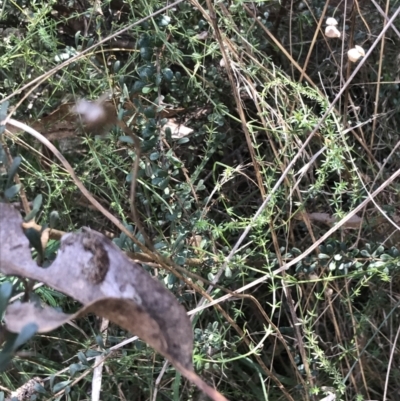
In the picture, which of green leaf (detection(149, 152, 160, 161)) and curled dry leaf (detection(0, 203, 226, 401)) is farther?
green leaf (detection(149, 152, 160, 161))

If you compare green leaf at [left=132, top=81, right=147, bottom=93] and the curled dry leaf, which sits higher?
the curled dry leaf

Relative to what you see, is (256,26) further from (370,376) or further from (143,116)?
(370,376)

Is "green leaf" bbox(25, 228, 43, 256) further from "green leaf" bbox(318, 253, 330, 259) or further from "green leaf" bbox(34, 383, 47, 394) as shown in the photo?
"green leaf" bbox(318, 253, 330, 259)

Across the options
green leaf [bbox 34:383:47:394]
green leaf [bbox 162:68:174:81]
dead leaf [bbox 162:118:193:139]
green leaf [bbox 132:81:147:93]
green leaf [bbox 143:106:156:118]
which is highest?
green leaf [bbox 162:68:174:81]

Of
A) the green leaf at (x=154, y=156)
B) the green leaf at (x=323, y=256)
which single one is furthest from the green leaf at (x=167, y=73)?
the green leaf at (x=323, y=256)

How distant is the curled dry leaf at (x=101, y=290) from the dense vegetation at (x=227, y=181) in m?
0.24

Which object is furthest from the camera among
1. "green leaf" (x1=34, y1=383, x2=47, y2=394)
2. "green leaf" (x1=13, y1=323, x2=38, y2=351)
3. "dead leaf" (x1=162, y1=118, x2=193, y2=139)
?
"dead leaf" (x1=162, y1=118, x2=193, y2=139)

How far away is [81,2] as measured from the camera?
939 mm

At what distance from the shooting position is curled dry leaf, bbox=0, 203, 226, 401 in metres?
0.41

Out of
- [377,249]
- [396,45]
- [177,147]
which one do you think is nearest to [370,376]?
[377,249]

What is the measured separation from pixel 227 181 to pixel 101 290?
1.41ft

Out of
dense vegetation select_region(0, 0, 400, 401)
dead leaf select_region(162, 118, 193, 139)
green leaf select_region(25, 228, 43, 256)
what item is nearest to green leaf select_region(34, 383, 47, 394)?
dense vegetation select_region(0, 0, 400, 401)

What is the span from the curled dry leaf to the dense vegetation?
237 mm

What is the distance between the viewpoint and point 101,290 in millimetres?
439
